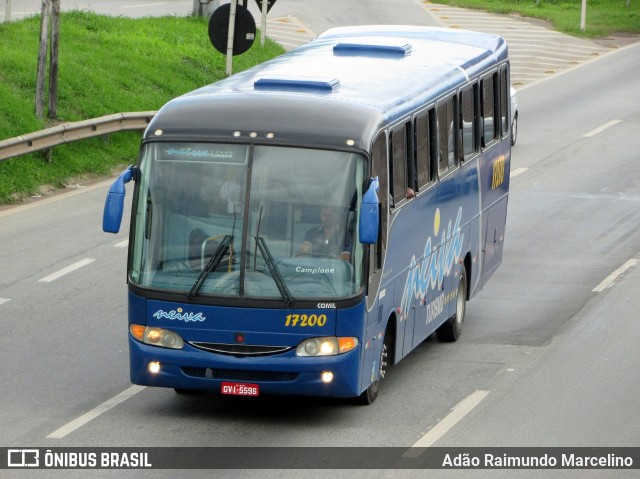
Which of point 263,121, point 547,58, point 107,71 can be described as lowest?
point 547,58

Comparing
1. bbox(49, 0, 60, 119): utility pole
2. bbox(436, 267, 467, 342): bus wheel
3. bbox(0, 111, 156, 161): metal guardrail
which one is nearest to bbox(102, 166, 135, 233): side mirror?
bbox(436, 267, 467, 342): bus wheel

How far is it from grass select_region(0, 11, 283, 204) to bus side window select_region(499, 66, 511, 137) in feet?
25.9

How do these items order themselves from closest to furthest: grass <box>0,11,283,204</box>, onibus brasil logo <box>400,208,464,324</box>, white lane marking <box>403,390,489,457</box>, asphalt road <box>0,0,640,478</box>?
1. white lane marking <box>403,390,489,457</box>
2. asphalt road <box>0,0,640,478</box>
3. onibus brasil logo <box>400,208,464,324</box>
4. grass <box>0,11,283,204</box>

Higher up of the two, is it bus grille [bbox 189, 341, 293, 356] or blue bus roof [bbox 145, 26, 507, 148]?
blue bus roof [bbox 145, 26, 507, 148]

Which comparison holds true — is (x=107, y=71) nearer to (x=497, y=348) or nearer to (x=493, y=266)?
(x=493, y=266)

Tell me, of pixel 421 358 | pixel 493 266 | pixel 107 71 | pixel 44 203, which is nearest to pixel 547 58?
pixel 107 71

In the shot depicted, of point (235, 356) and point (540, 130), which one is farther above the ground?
point (235, 356)

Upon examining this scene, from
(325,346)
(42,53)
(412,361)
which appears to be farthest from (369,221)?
(42,53)

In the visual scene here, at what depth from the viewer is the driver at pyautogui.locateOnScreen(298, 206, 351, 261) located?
1198cm

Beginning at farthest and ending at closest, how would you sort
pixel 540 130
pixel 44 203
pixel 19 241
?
pixel 540 130 < pixel 44 203 < pixel 19 241

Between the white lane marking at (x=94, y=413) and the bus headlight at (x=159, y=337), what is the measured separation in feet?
2.78

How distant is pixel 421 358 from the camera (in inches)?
599

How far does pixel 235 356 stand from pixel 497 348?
432 centimetres

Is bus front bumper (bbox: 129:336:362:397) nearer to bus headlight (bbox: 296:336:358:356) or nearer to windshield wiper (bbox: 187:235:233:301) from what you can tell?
bus headlight (bbox: 296:336:358:356)
